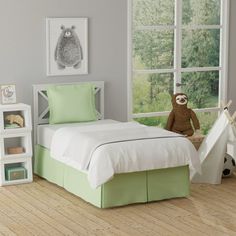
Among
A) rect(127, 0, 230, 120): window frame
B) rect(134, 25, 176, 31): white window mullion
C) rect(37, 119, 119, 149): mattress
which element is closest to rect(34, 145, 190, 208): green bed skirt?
rect(37, 119, 119, 149): mattress

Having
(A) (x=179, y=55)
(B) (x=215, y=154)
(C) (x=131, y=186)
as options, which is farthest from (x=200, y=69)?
(C) (x=131, y=186)

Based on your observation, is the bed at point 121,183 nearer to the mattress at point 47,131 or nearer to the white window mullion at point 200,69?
the mattress at point 47,131

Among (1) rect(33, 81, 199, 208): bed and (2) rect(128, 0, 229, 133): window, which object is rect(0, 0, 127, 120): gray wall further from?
(1) rect(33, 81, 199, 208): bed

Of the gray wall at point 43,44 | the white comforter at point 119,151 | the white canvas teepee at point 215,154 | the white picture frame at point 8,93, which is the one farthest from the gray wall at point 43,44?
the white canvas teepee at point 215,154

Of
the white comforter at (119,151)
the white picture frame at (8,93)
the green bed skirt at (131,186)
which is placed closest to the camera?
the white comforter at (119,151)

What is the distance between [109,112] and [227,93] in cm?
155

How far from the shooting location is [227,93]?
7.62 metres

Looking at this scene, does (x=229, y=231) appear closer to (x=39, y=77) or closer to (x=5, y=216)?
(x=5, y=216)

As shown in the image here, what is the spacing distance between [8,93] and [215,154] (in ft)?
6.62

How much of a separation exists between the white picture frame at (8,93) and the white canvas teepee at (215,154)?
184 cm

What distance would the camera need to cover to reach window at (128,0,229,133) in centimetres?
703

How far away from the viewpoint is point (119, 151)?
520 centimetres

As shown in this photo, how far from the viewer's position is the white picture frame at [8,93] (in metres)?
6.18

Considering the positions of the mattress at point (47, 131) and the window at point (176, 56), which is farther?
the window at point (176, 56)
